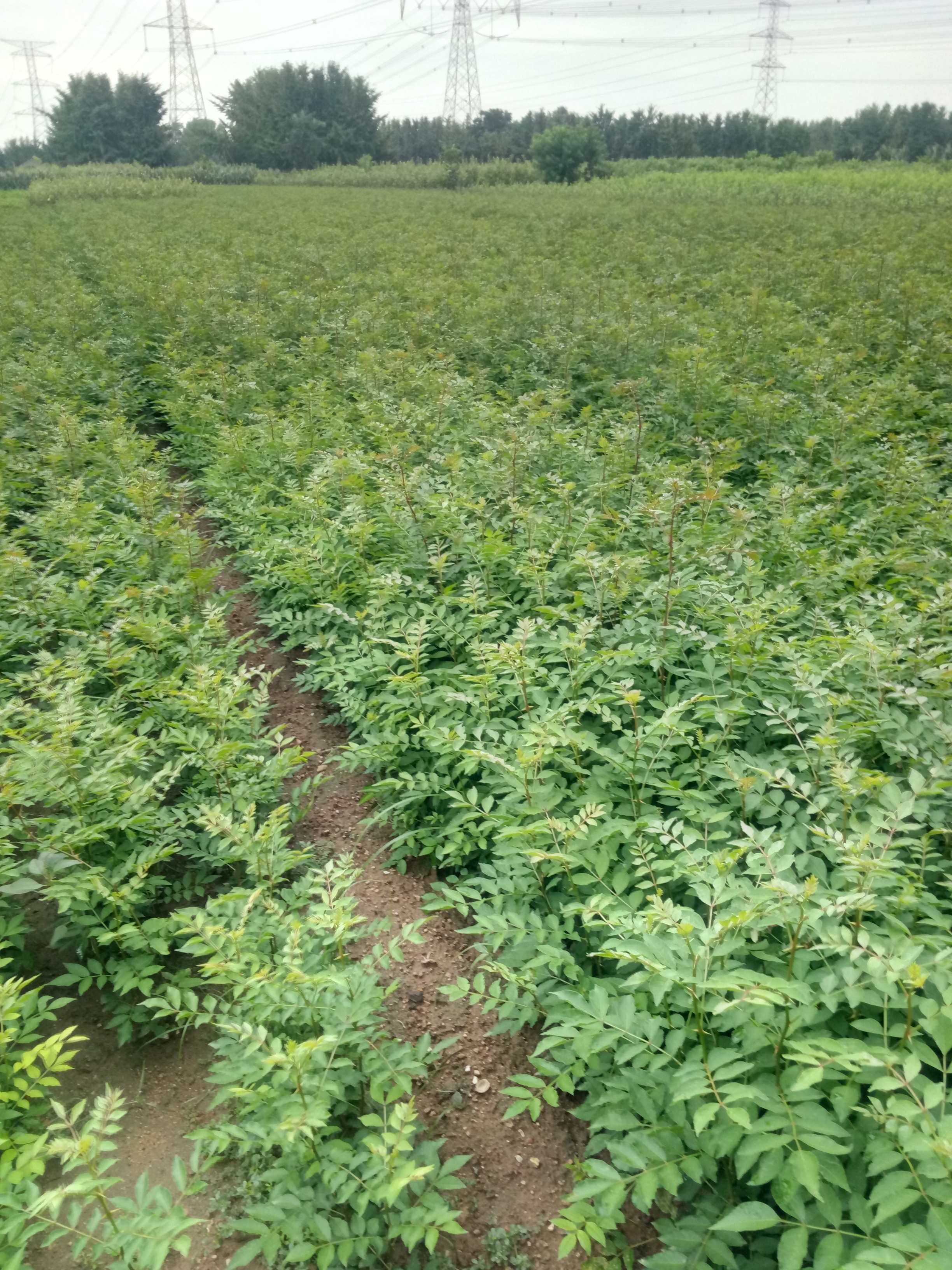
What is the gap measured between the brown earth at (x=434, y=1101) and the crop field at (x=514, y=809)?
0.10 feet

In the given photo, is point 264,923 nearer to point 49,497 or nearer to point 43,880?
point 43,880

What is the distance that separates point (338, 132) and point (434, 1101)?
58999mm

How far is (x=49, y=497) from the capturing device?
5.43m

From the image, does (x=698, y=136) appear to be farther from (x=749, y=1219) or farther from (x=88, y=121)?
(x=749, y=1219)

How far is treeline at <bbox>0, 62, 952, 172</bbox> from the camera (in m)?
48.9

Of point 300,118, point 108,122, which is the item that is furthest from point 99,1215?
point 108,122

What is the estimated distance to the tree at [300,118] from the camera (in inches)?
1898

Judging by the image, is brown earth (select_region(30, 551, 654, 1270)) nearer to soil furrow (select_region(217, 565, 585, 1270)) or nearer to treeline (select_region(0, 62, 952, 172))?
soil furrow (select_region(217, 565, 585, 1270))

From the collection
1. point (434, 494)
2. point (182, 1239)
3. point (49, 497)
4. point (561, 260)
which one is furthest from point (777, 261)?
Result: point (182, 1239)

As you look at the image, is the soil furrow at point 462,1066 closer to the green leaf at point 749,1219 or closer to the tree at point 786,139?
the green leaf at point 749,1219

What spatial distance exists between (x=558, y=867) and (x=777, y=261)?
40.4 feet

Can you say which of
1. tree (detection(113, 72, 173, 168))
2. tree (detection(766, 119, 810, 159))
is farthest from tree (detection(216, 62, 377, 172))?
tree (detection(766, 119, 810, 159))

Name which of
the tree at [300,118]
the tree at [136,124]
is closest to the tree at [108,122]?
the tree at [136,124]

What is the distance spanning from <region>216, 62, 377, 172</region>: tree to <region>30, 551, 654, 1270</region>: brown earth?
5372cm
